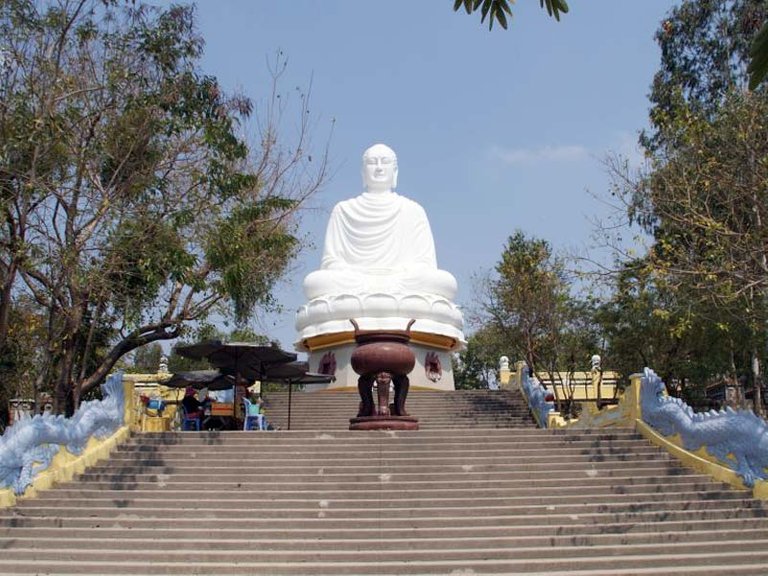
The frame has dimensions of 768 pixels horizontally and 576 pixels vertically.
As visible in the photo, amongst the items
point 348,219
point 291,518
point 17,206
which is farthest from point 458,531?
point 348,219

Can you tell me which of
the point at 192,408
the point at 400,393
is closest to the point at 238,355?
the point at 192,408

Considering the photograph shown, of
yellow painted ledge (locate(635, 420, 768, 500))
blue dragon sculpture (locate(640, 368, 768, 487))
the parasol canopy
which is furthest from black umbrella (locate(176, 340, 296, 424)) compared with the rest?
blue dragon sculpture (locate(640, 368, 768, 487))

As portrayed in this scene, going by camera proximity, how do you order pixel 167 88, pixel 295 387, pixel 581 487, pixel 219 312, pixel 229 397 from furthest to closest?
1. pixel 295 387
2. pixel 229 397
3. pixel 219 312
4. pixel 167 88
5. pixel 581 487

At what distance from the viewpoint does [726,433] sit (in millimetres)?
11367

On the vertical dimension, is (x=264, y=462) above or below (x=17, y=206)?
below

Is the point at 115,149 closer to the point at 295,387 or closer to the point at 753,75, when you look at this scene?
the point at 753,75

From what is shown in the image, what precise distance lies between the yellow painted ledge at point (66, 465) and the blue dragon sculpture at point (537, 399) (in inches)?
343

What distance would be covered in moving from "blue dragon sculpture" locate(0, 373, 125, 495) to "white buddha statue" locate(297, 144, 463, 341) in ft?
37.3

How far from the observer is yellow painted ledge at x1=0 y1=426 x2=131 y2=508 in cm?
1061

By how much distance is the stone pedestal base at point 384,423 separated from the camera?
1416 cm

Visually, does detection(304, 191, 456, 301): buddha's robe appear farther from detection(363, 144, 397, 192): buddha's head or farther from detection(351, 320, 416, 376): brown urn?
detection(351, 320, 416, 376): brown urn

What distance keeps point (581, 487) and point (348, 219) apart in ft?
52.0

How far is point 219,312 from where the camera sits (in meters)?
17.1

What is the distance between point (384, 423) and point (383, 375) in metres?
0.78
